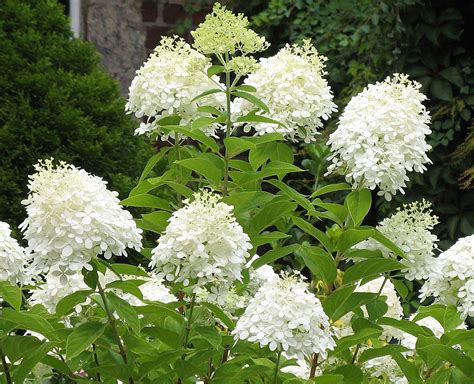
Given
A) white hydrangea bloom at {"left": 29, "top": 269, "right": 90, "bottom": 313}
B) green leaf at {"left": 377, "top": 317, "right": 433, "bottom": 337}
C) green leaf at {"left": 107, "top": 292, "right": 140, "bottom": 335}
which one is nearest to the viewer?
green leaf at {"left": 107, "top": 292, "right": 140, "bottom": 335}

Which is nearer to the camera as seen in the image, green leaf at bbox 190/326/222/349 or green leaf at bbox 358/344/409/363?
green leaf at bbox 190/326/222/349

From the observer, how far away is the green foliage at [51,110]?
351cm

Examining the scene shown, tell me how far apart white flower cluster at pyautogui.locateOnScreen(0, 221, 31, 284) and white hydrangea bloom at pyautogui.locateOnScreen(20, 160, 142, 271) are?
0.39 ft

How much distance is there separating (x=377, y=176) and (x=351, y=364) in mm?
404

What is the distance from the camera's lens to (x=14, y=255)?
1.97 metres

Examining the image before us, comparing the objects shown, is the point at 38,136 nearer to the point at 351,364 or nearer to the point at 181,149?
the point at 181,149

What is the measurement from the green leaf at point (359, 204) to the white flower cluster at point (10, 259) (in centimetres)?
71

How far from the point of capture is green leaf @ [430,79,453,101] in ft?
15.6

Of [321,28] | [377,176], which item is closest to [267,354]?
Answer: [377,176]

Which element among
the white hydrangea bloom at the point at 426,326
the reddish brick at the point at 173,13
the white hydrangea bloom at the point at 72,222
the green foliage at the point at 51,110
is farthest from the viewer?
the reddish brick at the point at 173,13

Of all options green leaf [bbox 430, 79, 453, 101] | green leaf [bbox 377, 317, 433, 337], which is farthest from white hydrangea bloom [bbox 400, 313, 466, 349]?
green leaf [bbox 430, 79, 453, 101]

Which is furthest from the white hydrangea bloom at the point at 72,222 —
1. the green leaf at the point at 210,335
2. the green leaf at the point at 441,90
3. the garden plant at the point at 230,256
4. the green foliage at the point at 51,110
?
the green leaf at the point at 441,90

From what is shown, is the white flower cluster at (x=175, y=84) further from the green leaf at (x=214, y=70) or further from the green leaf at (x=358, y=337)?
the green leaf at (x=358, y=337)

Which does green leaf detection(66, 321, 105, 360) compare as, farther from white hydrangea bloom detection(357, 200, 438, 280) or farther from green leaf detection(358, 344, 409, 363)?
white hydrangea bloom detection(357, 200, 438, 280)
